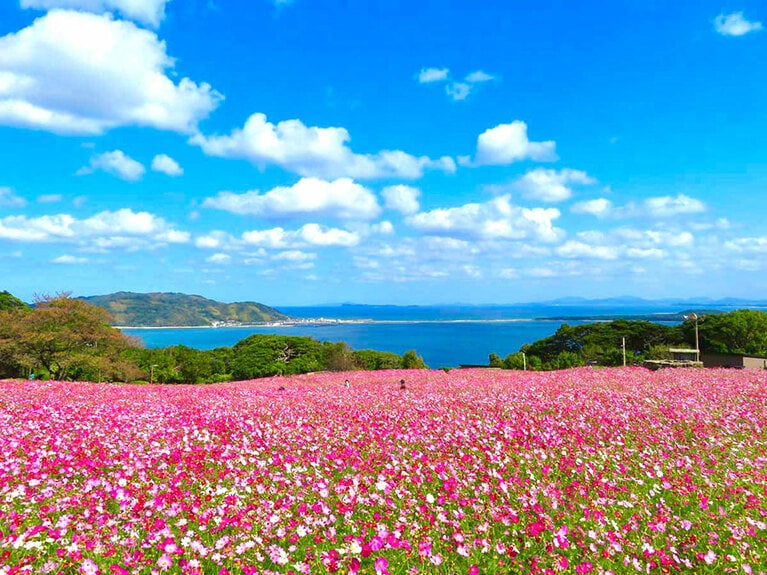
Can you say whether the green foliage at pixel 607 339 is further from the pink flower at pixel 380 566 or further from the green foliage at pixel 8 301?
the green foliage at pixel 8 301

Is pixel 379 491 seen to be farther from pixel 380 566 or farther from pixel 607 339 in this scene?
pixel 607 339

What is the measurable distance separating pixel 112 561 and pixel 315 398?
11.7 metres

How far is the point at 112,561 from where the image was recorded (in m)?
4.94

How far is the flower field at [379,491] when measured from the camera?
518 centimetres

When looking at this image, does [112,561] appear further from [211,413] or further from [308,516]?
[211,413]

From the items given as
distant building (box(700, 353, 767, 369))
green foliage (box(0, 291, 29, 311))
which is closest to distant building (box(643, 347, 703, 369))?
distant building (box(700, 353, 767, 369))

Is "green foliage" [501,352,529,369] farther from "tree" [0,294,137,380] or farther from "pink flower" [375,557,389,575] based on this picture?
"pink flower" [375,557,389,575]

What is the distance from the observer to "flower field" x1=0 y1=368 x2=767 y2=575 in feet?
17.0

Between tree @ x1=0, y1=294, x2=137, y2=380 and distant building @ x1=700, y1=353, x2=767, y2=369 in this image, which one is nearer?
tree @ x1=0, y1=294, x2=137, y2=380

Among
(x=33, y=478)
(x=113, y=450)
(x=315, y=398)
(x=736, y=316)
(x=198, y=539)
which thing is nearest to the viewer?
(x=198, y=539)

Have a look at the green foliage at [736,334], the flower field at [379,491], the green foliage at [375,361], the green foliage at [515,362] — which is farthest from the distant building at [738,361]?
the green foliage at [375,361]

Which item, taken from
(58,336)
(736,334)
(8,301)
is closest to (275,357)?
(8,301)

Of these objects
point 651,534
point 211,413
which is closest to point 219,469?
point 211,413

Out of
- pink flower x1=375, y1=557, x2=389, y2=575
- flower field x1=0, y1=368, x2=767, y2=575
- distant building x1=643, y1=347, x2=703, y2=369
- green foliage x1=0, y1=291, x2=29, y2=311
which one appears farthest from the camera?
green foliage x1=0, y1=291, x2=29, y2=311
